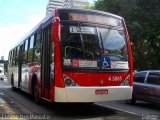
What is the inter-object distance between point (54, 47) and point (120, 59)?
2084mm

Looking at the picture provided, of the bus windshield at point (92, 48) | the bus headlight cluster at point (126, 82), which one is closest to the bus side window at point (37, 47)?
the bus windshield at point (92, 48)

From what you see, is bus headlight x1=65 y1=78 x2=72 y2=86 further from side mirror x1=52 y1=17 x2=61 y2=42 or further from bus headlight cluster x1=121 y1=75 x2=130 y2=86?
bus headlight cluster x1=121 y1=75 x2=130 y2=86

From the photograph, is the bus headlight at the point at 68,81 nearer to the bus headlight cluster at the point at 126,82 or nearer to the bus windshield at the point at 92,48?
the bus windshield at the point at 92,48

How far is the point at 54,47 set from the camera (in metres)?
10.8

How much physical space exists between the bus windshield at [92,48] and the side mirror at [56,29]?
0.53 feet

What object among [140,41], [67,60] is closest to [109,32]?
[67,60]

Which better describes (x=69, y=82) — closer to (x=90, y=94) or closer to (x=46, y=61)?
(x=90, y=94)

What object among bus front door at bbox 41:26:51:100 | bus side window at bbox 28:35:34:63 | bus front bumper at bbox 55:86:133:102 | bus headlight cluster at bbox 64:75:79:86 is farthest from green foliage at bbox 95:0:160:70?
bus headlight cluster at bbox 64:75:79:86

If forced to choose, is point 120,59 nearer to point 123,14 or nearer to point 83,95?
point 83,95

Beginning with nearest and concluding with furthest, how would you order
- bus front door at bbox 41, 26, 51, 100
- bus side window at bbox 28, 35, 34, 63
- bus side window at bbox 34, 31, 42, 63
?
1. bus front door at bbox 41, 26, 51, 100
2. bus side window at bbox 34, 31, 42, 63
3. bus side window at bbox 28, 35, 34, 63

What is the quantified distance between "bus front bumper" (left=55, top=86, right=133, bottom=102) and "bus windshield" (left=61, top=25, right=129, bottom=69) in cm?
66

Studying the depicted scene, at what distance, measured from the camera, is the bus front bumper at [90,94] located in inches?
404

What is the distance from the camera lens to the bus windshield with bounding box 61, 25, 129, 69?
34.9 feet

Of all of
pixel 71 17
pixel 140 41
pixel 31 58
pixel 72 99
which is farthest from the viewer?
pixel 140 41
